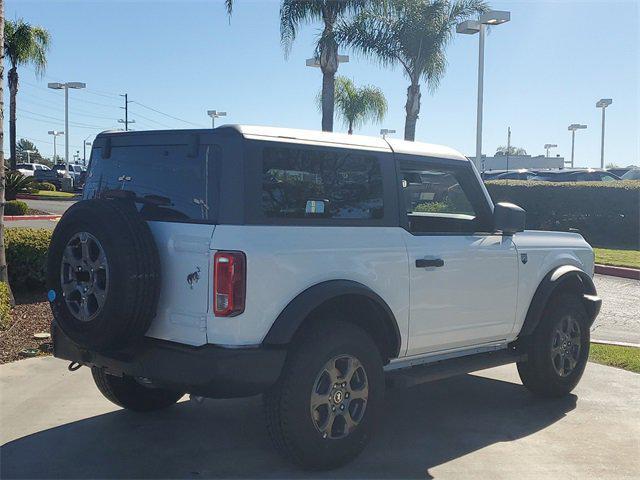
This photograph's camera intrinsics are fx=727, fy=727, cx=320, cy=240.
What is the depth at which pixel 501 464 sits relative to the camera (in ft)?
14.5

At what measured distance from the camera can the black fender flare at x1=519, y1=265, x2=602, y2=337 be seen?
5613 mm

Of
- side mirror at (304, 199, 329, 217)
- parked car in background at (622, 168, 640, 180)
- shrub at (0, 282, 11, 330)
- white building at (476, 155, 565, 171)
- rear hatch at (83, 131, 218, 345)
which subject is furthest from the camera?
white building at (476, 155, 565, 171)

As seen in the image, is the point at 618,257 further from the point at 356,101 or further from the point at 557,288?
the point at 356,101

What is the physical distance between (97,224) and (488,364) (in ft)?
9.53

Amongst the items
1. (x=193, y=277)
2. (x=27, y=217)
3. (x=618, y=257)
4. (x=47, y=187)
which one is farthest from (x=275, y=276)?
(x=47, y=187)

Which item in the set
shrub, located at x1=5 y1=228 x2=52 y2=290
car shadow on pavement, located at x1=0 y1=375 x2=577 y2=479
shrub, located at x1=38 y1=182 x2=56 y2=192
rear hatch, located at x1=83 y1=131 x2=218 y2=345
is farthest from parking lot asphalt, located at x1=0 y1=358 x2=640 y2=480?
shrub, located at x1=38 y1=182 x2=56 y2=192

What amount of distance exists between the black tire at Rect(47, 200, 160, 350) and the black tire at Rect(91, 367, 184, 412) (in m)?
1.08

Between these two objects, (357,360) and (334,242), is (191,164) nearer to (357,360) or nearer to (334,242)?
(334,242)

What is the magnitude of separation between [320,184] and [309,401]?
4.16ft

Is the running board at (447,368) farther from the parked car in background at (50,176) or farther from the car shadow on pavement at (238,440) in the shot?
the parked car in background at (50,176)

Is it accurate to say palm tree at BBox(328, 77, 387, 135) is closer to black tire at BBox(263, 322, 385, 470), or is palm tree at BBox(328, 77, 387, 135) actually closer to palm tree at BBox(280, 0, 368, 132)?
palm tree at BBox(280, 0, 368, 132)

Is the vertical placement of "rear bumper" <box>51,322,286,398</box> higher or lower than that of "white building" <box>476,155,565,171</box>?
lower

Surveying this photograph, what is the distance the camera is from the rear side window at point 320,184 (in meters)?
4.07

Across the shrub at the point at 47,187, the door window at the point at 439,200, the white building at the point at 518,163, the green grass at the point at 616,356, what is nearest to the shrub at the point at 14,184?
the shrub at the point at 47,187
